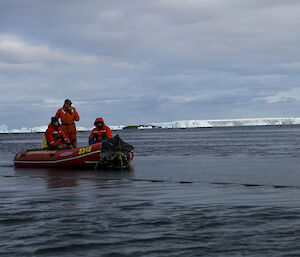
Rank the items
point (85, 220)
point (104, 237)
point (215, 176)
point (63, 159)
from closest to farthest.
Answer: point (104, 237), point (85, 220), point (215, 176), point (63, 159)

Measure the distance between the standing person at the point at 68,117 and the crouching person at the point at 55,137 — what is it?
2.20ft

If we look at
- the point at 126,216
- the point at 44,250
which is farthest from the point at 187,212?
the point at 44,250

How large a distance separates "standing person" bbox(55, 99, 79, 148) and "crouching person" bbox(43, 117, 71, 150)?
2.20 feet

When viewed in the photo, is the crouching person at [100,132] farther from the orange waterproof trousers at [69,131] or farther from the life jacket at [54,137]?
the orange waterproof trousers at [69,131]

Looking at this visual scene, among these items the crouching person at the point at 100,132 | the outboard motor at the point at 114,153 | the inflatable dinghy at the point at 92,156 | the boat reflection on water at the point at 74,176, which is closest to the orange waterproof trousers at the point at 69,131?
the inflatable dinghy at the point at 92,156

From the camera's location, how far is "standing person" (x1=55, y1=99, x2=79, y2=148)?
20.7 meters

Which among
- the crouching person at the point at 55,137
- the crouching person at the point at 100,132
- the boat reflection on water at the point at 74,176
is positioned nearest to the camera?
the boat reflection on water at the point at 74,176

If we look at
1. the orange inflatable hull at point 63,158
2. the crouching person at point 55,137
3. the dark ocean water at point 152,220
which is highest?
the crouching person at point 55,137

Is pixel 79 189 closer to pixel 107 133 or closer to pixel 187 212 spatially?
pixel 187 212

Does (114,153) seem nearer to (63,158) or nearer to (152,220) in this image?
(63,158)

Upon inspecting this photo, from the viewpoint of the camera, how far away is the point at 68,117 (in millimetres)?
20750

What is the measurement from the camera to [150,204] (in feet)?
29.7

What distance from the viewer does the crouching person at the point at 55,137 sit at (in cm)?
1953

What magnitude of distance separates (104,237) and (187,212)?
2.06 meters
